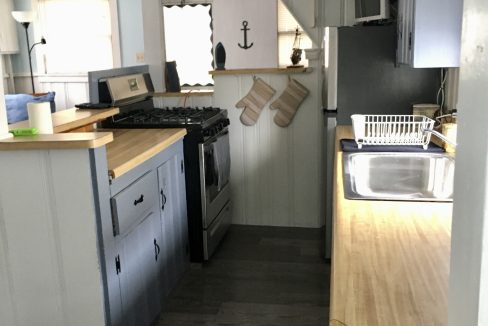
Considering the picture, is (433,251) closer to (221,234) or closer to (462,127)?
(462,127)

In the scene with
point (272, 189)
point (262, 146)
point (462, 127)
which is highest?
point (462, 127)

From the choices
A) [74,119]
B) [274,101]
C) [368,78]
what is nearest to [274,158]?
[274,101]

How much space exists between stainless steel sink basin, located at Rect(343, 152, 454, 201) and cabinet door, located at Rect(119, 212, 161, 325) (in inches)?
40.7

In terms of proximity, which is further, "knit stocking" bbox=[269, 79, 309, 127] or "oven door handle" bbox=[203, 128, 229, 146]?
"knit stocking" bbox=[269, 79, 309, 127]

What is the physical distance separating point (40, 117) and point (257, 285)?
5.42 ft

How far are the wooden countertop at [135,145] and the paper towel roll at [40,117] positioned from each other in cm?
31

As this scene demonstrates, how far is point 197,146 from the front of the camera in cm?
337

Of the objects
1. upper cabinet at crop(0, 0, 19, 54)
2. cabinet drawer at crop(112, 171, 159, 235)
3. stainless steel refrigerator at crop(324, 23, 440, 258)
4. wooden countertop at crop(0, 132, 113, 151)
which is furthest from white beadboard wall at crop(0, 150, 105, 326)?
upper cabinet at crop(0, 0, 19, 54)

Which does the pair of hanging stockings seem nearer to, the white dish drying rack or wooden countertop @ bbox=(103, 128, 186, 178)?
wooden countertop @ bbox=(103, 128, 186, 178)

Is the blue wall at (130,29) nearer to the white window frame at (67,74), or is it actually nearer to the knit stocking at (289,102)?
the white window frame at (67,74)

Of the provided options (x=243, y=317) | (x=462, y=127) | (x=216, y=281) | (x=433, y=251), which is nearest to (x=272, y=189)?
(x=216, y=281)

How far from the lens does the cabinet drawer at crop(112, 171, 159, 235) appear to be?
2287 millimetres

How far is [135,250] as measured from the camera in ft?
8.24

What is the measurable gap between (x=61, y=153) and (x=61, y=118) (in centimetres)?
79
